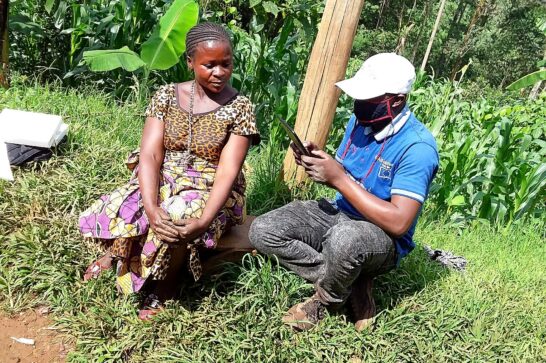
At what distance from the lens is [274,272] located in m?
2.98

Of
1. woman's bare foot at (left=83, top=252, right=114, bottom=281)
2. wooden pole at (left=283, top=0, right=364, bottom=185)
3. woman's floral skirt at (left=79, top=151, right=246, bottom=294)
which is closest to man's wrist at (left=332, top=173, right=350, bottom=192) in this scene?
woman's floral skirt at (left=79, top=151, right=246, bottom=294)

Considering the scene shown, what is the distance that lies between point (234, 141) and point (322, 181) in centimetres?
50

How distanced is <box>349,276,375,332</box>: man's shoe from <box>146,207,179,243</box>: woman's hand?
3.39ft

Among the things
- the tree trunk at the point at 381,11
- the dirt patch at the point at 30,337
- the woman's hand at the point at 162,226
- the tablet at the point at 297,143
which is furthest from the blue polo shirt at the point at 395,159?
the tree trunk at the point at 381,11

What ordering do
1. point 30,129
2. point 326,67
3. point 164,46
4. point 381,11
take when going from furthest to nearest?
point 381,11
point 164,46
point 30,129
point 326,67

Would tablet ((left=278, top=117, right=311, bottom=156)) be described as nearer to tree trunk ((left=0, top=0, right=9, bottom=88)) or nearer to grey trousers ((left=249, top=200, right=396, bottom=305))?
grey trousers ((left=249, top=200, right=396, bottom=305))

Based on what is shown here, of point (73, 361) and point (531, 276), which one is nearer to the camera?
point (73, 361)

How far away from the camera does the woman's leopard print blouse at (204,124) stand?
107 inches

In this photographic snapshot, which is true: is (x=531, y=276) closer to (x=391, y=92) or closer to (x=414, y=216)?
(x=414, y=216)

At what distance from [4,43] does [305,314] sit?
359 cm

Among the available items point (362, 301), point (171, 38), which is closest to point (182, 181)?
point (362, 301)

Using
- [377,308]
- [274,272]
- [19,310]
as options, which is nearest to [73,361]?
[19,310]

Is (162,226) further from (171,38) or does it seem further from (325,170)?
(171,38)

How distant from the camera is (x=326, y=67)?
3.36 metres
